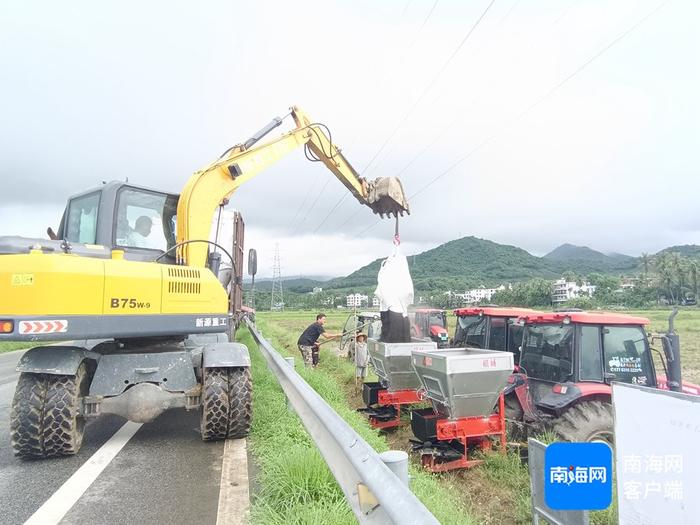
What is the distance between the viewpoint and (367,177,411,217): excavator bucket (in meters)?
8.54

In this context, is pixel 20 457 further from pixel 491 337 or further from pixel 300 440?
pixel 491 337

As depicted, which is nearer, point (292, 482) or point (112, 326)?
point (292, 482)

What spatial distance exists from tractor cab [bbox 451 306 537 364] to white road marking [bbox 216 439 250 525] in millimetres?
4588

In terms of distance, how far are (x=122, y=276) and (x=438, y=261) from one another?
98437mm

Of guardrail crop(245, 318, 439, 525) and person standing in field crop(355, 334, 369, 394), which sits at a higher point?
guardrail crop(245, 318, 439, 525)

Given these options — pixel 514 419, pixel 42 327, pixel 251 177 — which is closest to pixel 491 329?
pixel 514 419

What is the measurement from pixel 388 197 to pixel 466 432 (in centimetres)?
430

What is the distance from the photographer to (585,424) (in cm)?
546

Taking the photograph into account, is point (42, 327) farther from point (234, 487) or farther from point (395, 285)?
point (395, 285)

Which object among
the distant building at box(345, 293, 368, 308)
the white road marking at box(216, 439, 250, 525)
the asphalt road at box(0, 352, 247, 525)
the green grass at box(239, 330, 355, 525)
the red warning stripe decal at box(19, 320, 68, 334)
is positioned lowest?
the asphalt road at box(0, 352, 247, 525)

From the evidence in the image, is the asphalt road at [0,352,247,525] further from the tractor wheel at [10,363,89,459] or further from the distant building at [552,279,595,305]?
the distant building at [552,279,595,305]

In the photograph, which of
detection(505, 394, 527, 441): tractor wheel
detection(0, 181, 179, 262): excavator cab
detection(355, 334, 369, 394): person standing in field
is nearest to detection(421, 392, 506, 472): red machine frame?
detection(505, 394, 527, 441): tractor wheel

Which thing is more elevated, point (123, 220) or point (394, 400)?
point (123, 220)

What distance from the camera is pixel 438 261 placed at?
101 meters
